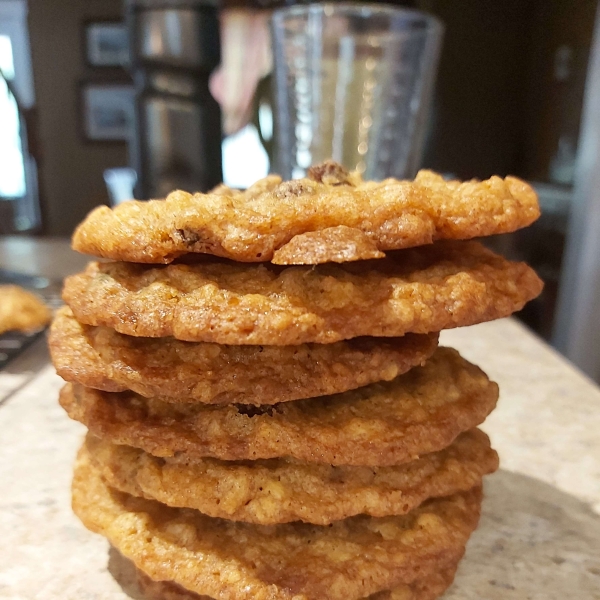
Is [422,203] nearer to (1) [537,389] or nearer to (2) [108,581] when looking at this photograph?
(2) [108,581]

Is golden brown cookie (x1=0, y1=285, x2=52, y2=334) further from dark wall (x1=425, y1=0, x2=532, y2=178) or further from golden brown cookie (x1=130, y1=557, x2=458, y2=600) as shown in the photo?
dark wall (x1=425, y1=0, x2=532, y2=178)

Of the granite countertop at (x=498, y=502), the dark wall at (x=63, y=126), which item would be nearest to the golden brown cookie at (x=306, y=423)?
the granite countertop at (x=498, y=502)

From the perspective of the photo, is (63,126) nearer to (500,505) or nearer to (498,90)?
(498,90)

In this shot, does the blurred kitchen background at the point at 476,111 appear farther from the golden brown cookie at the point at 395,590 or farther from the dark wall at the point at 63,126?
the dark wall at the point at 63,126

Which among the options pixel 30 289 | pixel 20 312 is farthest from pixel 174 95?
pixel 30 289

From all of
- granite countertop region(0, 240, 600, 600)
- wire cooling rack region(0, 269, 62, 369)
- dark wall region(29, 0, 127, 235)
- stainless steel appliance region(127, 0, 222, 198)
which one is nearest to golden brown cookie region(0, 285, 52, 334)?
wire cooling rack region(0, 269, 62, 369)
